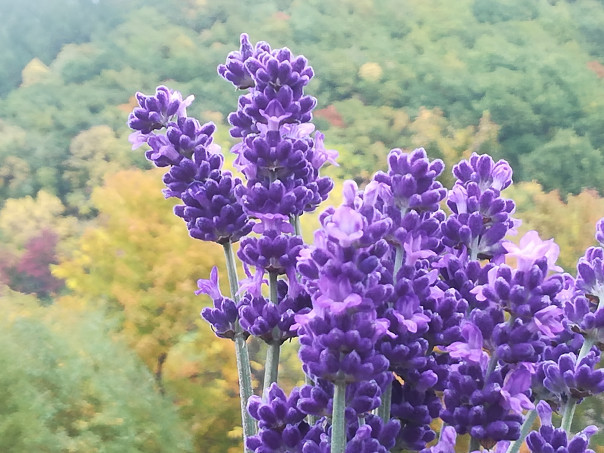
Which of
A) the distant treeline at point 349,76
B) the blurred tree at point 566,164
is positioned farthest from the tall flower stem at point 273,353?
the blurred tree at point 566,164

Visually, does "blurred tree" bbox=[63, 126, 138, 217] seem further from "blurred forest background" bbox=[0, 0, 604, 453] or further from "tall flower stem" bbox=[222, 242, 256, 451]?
"tall flower stem" bbox=[222, 242, 256, 451]

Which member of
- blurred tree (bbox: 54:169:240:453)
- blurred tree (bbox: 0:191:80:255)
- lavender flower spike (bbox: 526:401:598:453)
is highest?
blurred tree (bbox: 0:191:80:255)

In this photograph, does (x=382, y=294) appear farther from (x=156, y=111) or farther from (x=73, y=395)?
(x=73, y=395)

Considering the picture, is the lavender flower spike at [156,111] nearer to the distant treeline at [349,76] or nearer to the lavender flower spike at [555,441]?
the lavender flower spike at [555,441]

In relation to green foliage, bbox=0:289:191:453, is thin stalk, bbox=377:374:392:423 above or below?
below

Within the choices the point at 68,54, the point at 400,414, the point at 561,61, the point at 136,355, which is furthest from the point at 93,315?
the point at 561,61

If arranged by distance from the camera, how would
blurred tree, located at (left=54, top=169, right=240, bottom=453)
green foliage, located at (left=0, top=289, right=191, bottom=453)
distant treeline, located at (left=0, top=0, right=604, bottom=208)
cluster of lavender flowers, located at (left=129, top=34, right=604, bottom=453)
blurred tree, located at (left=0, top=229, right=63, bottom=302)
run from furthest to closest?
distant treeline, located at (left=0, top=0, right=604, bottom=208) → blurred tree, located at (left=0, top=229, right=63, bottom=302) → blurred tree, located at (left=54, top=169, right=240, bottom=453) → green foliage, located at (left=0, top=289, right=191, bottom=453) → cluster of lavender flowers, located at (left=129, top=34, right=604, bottom=453)

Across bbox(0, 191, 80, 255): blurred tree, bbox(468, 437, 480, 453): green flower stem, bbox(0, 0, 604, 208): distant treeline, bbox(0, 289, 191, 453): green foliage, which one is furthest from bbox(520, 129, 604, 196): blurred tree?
bbox(468, 437, 480, 453): green flower stem
